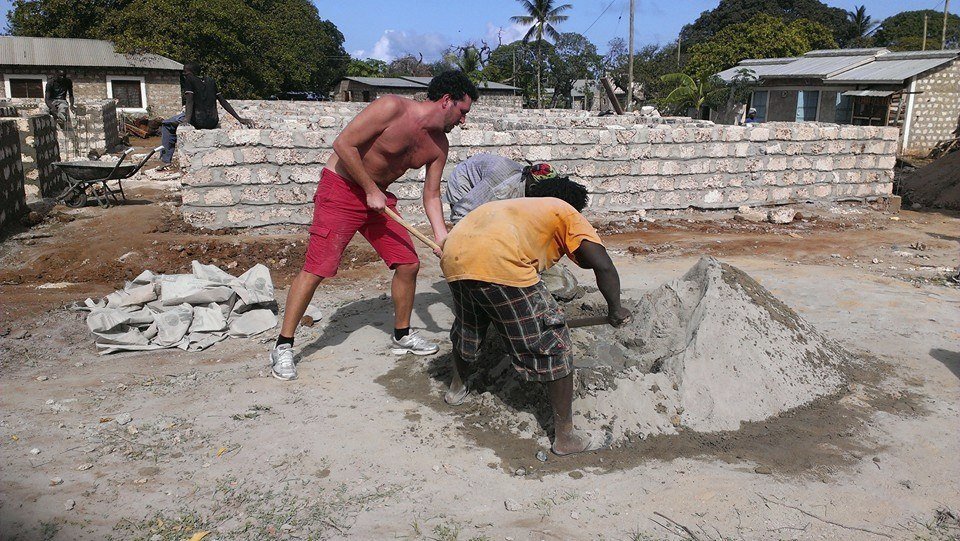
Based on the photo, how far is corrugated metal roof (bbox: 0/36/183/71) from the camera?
85.7 feet

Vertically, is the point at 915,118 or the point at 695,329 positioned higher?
the point at 915,118

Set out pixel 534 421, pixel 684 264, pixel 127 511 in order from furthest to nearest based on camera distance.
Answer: pixel 684 264 < pixel 534 421 < pixel 127 511

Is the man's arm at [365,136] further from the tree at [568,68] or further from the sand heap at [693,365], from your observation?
the tree at [568,68]

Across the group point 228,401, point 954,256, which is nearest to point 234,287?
point 228,401

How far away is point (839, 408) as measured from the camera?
3447mm

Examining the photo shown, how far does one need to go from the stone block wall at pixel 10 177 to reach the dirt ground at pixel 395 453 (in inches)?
114

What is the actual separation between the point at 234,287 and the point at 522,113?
451 inches

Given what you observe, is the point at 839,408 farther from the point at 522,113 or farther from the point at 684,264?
the point at 522,113

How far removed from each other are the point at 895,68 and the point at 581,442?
21.9m

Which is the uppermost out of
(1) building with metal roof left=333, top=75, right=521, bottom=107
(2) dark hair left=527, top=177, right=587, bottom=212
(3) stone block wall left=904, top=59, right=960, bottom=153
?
(1) building with metal roof left=333, top=75, right=521, bottom=107

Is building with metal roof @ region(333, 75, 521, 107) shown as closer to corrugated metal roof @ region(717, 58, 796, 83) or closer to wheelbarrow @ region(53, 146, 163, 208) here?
corrugated metal roof @ region(717, 58, 796, 83)

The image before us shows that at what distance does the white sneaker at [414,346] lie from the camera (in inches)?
161

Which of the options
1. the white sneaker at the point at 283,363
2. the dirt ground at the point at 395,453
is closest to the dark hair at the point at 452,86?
the dirt ground at the point at 395,453

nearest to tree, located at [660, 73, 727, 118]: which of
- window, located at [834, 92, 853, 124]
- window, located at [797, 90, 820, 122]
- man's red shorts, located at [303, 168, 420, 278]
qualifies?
window, located at [797, 90, 820, 122]
